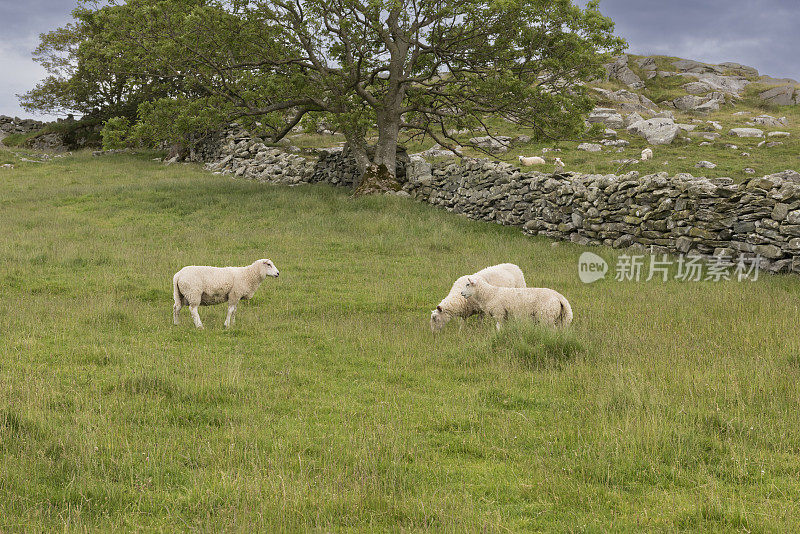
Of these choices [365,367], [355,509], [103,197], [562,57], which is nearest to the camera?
[355,509]

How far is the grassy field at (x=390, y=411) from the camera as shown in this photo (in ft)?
14.0

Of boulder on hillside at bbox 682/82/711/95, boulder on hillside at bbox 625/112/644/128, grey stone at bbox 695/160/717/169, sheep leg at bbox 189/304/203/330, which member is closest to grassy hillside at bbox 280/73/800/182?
grey stone at bbox 695/160/717/169

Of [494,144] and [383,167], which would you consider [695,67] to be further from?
[383,167]

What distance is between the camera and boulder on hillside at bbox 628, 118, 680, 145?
31902 millimetres

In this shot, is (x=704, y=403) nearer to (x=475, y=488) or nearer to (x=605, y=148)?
(x=475, y=488)

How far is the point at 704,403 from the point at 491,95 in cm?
1852

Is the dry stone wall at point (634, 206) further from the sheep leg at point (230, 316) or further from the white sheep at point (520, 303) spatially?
the sheep leg at point (230, 316)

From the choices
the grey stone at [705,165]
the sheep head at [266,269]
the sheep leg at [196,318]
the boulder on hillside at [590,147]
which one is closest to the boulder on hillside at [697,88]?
the boulder on hillside at [590,147]

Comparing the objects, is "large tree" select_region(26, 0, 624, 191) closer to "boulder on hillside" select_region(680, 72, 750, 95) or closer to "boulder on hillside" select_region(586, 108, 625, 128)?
"boulder on hillside" select_region(586, 108, 625, 128)

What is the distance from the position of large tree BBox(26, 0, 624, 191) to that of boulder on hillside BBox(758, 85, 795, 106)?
3665 centimetres

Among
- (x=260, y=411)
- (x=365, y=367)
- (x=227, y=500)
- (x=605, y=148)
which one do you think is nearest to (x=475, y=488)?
(x=227, y=500)

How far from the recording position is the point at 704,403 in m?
6.08

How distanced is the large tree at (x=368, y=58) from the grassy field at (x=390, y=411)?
12.0 m

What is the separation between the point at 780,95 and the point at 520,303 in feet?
178
